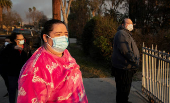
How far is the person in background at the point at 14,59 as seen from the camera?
3.43 meters

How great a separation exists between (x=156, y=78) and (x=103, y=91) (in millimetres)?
1642

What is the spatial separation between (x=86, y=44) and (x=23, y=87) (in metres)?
9.35

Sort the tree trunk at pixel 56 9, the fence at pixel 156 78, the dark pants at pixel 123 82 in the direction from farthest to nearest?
1. the tree trunk at pixel 56 9
2. the dark pants at pixel 123 82
3. the fence at pixel 156 78

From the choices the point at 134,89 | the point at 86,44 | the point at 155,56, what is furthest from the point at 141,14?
the point at 155,56

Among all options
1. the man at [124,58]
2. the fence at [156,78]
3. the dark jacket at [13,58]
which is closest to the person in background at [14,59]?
the dark jacket at [13,58]

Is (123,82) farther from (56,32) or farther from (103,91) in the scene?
(56,32)

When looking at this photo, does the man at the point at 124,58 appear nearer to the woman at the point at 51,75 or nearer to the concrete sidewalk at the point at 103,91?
the concrete sidewalk at the point at 103,91

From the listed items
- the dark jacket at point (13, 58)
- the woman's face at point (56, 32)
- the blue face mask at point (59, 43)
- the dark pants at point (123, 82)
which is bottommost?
the dark pants at point (123, 82)

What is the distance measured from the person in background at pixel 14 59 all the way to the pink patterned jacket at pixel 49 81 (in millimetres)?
2081

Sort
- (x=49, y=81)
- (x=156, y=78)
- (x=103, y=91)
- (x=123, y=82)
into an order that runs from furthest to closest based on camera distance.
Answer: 1. (x=103, y=91)
2. (x=156, y=78)
3. (x=123, y=82)
4. (x=49, y=81)

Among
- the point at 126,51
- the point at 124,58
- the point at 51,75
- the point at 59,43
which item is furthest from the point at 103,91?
the point at 51,75

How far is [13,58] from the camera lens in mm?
3496

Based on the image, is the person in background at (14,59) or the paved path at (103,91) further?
the paved path at (103,91)

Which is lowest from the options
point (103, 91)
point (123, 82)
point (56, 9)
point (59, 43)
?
point (103, 91)
